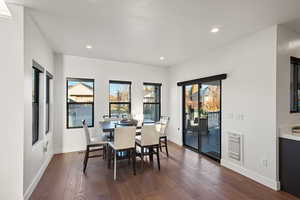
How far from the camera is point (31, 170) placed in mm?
2490

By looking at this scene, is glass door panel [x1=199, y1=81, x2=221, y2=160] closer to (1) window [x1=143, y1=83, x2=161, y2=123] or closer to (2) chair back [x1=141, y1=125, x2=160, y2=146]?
(2) chair back [x1=141, y1=125, x2=160, y2=146]

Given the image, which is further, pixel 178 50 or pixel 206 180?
pixel 178 50

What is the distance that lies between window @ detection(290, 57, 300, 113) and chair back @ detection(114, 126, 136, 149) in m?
3.14

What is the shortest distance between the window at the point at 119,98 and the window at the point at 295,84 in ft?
14.0

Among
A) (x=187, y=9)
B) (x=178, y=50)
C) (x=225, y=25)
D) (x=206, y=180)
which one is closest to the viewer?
(x=187, y=9)

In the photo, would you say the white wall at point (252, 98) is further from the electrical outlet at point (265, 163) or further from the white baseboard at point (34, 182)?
the white baseboard at point (34, 182)

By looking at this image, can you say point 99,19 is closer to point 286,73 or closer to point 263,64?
point 263,64

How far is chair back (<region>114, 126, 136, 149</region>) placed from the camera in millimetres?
2998

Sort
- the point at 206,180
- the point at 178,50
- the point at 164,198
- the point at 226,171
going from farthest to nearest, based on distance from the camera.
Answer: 1. the point at 178,50
2. the point at 226,171
3. the point at 206,180
4. the point at 164,198

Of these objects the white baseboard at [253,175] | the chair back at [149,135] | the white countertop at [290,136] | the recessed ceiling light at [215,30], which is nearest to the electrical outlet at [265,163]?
the white baseboard at [253,175]

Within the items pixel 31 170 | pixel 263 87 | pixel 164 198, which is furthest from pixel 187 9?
pixel 31 170

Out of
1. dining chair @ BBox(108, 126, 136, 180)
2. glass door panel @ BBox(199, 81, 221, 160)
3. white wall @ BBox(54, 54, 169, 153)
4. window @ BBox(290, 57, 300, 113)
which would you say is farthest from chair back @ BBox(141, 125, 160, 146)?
window @ BBox(290, 57, 300, 113)

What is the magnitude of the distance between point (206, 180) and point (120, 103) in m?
3.45

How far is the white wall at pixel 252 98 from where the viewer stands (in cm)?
267
